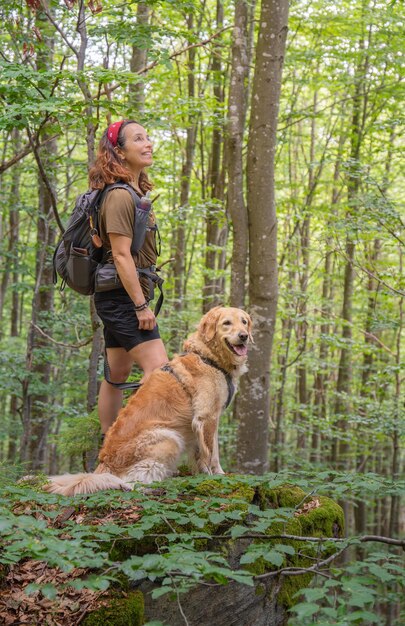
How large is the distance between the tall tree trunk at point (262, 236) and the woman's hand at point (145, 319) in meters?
2.35

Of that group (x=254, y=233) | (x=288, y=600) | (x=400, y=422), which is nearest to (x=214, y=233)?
(x=400, y=422)

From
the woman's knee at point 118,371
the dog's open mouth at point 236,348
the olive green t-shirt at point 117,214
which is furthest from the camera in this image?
→ the woman's knee at point 118,371

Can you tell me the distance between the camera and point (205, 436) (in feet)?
15.5

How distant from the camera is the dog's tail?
13.1ft

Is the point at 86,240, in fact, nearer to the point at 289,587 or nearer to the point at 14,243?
the point at 289,587

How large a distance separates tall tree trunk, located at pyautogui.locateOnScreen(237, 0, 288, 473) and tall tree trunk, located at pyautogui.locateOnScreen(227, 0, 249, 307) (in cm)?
32

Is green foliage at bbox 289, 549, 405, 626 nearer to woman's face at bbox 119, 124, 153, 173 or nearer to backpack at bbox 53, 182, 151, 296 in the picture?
backpack at bbox 53, 182, 151, 296

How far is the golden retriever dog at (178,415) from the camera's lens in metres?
4.42

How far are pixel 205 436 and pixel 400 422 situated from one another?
7.33m

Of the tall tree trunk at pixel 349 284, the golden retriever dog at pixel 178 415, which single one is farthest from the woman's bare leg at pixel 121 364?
the tall tree trunk at pixel 349 284

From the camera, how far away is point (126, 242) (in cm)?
460

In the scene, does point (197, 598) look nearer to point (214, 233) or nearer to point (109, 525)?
point (109, 525)

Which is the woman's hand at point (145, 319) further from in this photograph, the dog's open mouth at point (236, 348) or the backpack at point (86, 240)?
the dog's open mouth at point (236, 348)

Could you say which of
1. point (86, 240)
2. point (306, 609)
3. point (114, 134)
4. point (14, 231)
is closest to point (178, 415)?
point (86, 240)
